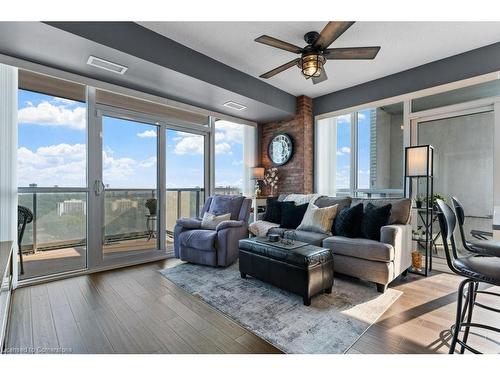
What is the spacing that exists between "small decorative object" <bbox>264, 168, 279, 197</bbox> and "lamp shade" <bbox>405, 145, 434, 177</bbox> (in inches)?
92.7

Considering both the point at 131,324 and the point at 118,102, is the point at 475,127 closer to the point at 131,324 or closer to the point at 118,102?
the point at 131,324

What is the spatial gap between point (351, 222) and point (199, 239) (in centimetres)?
202

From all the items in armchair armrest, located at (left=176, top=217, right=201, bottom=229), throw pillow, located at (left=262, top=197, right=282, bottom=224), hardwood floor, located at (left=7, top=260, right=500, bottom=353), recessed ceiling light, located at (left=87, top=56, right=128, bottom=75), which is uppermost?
recessed ceiling light, located at (left=87, top=56, right=128, bottom=75)

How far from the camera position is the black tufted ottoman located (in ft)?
7.68

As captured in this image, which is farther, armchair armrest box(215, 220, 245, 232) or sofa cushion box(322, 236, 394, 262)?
armchair armrest box(215, 220, 245, 232)

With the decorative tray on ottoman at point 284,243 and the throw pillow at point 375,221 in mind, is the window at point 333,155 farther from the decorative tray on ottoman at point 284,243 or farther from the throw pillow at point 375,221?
the decorative tray on ottoman at point 284,243

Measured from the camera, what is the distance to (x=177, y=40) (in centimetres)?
293

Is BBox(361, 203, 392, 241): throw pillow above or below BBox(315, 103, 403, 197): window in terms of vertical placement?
below

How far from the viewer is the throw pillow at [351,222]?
311 centimetres

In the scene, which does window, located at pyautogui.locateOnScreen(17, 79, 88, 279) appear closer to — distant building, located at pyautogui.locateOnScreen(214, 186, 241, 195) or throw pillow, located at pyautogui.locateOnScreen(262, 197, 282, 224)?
→ distant building, located at pyautogui.locateOnScreen(214, 186, 241, 195)

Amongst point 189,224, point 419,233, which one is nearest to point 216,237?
point 189,224

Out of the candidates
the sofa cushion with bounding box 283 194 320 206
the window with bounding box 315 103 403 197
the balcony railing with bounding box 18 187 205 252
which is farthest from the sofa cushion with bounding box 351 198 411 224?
the balcony railing with bounding box 18 187 205 252

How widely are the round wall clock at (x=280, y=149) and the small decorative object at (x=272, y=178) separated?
7.4 inches

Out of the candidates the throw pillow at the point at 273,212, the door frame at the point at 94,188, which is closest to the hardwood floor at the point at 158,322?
the door frame at the point at 94,188
